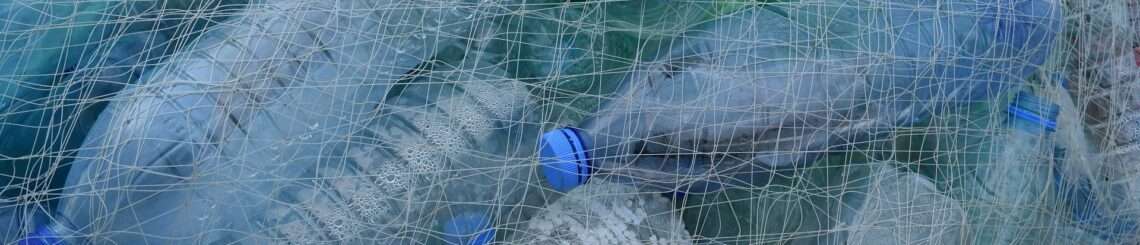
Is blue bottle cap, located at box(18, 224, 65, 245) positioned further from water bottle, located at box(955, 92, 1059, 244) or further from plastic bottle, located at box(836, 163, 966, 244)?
water bottle, located at box(955, 92, 1059, 244)

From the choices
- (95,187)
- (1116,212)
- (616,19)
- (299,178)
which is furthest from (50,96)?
(1116,212)

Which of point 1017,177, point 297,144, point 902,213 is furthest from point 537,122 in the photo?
point 1017,177

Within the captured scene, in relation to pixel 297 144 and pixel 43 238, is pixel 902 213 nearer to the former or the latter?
pixel 297 144

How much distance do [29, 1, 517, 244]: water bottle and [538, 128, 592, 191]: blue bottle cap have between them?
0.04 metres

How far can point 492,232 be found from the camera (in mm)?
764

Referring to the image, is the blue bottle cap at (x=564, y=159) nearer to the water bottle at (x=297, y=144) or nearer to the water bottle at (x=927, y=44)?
the water bottle at (x=297, y=144)

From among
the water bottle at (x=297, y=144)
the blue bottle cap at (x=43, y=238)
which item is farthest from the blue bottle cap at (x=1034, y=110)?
the blue bottle cap at (x=43, y=238)

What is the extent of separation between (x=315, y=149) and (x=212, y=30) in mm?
158

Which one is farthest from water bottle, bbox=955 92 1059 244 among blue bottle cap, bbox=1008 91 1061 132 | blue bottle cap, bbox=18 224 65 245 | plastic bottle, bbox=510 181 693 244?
blue bottle cap, bbox=18 224 65 245

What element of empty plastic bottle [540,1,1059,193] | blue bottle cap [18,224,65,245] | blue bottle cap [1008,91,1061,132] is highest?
empty plastic bottle [540,1,1059,193]

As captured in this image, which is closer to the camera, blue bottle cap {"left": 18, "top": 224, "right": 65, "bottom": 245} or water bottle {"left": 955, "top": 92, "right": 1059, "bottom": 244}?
blue bottle cap {"left": 18, "top": 224, "right": 65, "bottom": 245}

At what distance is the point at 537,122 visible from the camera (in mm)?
791

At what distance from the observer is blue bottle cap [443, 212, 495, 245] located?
756 millimetres

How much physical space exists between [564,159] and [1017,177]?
17.9 inches
